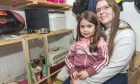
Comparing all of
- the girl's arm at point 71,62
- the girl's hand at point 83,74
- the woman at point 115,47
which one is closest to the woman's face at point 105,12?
the woman at point 115,47

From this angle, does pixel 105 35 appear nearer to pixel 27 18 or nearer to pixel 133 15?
pixel 133 15

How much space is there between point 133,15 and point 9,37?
1.33 metres

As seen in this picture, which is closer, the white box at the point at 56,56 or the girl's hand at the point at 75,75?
the girl's hand at the point at 75,75

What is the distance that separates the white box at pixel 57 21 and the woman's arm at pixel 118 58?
860 mm

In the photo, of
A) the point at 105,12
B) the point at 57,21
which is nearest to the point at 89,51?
the point at 105,12

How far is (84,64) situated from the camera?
1.40m

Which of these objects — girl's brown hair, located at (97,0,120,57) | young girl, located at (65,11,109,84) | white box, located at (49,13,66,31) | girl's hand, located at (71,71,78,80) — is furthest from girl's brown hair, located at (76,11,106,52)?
white box, located at (49,13,66,31)

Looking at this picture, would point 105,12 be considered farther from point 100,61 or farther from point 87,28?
point 100,61

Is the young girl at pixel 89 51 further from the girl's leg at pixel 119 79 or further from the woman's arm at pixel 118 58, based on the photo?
the girl's leg at pixel 119 79

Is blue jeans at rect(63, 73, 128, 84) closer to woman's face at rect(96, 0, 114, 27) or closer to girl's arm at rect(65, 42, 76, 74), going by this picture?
girl's arm at rect(65, 42, 76, 74)

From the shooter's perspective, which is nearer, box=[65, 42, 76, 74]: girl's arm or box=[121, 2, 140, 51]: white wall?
box=[65, 42, 76, 74]: girl's arm

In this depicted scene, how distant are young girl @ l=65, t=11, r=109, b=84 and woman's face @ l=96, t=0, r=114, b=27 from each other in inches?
2.2

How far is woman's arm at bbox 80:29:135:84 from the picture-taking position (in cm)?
128

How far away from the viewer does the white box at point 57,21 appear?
193 cm
